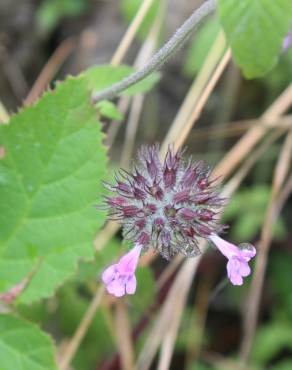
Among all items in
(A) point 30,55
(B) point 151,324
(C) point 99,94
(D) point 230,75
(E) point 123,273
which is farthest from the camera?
(A) point 30,55

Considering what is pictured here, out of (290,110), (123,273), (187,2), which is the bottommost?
(123,273)

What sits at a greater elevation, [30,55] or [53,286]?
[30,55]

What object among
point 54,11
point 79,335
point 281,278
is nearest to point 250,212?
point 281,278

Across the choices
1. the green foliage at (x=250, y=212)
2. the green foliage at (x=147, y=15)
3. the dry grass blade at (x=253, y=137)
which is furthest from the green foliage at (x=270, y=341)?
the green foliage at (x=147, y=15)

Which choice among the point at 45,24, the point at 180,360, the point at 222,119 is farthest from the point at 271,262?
the point at 45,24

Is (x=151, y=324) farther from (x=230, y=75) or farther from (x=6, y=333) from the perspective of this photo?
(x=230, y=75)

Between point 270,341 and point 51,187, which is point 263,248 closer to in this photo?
point 270,341

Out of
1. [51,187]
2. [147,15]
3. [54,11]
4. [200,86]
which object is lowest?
[51,187]
